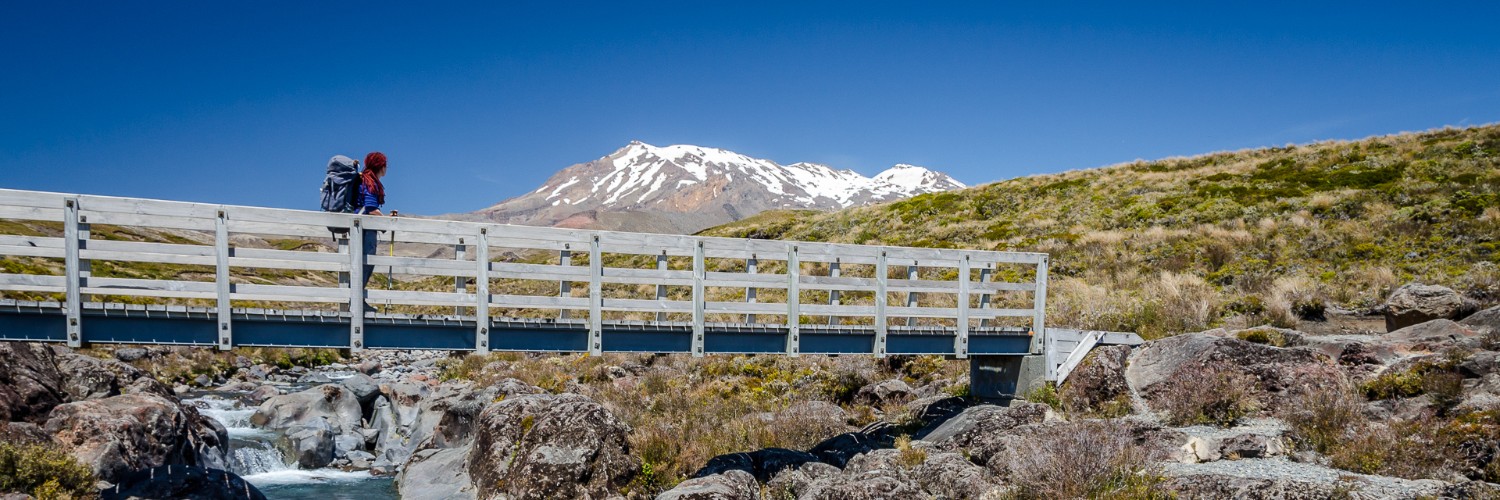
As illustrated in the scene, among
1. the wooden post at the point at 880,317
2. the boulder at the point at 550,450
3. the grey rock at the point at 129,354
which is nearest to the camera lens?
the boulder at the point at 550,450

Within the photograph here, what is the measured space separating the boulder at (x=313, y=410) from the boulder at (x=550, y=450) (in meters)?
7.50

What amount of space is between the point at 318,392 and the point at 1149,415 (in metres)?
17.3

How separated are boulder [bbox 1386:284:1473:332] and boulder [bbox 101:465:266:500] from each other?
1819 cm

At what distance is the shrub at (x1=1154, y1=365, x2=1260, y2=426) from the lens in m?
11.8

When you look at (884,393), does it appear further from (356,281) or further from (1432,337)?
(356,281)

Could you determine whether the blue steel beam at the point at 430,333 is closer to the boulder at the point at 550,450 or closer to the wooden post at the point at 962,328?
the wooden post at the point at 962,328

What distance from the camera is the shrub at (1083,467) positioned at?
9398mm

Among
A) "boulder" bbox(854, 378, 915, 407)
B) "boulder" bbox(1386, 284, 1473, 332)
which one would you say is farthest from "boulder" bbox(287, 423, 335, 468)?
"boulder" bbox(1386, 284, 1473, 332)

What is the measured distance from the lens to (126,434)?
12.8 meters

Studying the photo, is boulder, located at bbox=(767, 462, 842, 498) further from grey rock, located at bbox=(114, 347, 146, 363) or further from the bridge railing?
grey rock, located at bbox=(114, 347, 146, 363)

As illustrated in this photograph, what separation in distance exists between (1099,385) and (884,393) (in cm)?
413

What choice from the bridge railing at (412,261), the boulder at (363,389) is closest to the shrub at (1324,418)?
the bridge railing at (412,261)

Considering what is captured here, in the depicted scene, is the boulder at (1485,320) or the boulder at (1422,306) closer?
the boulder at (1485,320)

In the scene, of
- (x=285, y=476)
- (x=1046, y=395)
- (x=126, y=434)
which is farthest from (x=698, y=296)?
(x=285, y=476)
